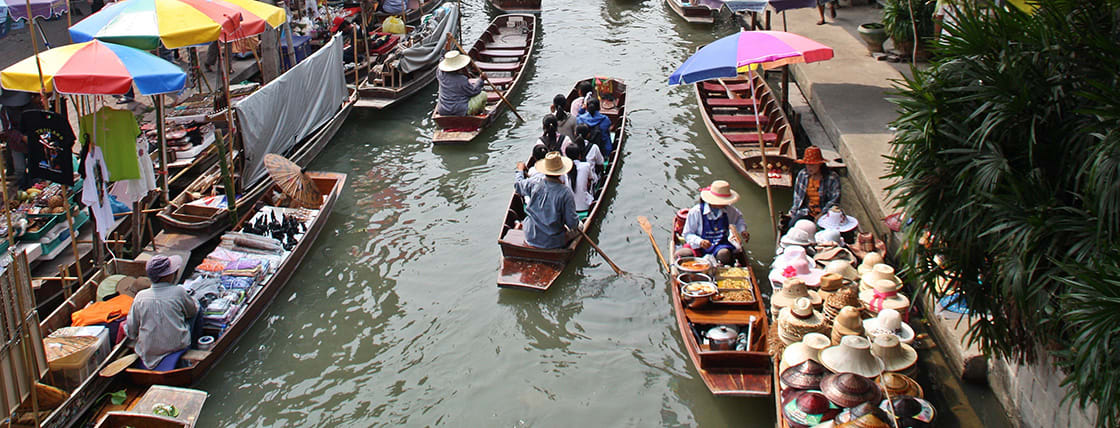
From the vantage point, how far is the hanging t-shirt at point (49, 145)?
7.75 meters

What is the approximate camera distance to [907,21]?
13.3 meters

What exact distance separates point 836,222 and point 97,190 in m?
7.39

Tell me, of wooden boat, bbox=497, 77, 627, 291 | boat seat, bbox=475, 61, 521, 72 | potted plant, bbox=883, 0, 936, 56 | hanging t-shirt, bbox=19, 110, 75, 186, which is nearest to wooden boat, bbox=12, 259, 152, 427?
hanging t-shirt, bbox=19, 110, 75, 186

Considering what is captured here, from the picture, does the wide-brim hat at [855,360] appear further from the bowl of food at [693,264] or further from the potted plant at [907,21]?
the potted plant at [907,21]

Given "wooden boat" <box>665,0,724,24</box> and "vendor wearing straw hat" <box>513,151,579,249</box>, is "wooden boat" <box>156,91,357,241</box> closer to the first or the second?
"vendor wearing straw hat" <box>513,151,579,249</box>

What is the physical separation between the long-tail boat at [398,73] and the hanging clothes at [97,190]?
6169 mm

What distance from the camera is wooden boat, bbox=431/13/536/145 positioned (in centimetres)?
1328

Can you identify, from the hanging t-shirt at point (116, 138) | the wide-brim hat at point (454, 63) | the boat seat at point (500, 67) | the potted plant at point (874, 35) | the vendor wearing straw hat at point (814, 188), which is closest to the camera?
the hanging t-shirt at point (116, 138)

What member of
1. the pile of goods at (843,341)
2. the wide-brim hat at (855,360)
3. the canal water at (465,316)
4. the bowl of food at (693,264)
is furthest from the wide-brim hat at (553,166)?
the wide-brim hat at (855,360)

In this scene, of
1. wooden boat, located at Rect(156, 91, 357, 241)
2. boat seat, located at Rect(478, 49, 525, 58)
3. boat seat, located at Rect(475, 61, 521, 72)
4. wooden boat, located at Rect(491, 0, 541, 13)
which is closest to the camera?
wooden boat, located at Rect(156, 91, 357, 241)

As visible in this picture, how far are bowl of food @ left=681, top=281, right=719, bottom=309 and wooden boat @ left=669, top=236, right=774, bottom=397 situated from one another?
0.20 ft

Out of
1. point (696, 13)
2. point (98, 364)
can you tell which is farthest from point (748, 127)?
point (98, 364)

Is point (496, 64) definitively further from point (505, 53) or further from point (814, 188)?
point (814, 188)

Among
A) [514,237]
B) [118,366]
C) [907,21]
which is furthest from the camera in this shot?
[907,21]
